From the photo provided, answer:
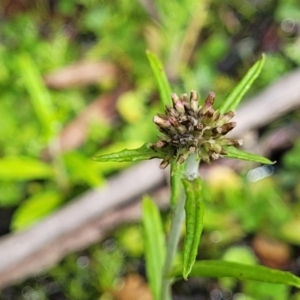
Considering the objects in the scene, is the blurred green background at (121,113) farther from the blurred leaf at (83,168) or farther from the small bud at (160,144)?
the small bud at (160,144)

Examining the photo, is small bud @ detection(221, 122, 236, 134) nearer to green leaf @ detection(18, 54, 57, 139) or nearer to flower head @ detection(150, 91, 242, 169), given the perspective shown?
flower head @ detection(150, 91, 242, 169)

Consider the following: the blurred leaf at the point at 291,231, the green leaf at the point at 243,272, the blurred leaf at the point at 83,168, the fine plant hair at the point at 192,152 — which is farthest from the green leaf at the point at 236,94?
the blurred leaf at the point at 291,231

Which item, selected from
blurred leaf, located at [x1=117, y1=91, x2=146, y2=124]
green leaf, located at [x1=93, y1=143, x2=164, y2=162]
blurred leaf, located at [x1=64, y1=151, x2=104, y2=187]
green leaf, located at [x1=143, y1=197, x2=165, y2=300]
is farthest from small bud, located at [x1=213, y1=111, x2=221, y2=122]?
blurred leaf, located at [x1=117, y1=91, x2=146, y2=124]

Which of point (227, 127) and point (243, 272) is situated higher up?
point (227, 127)

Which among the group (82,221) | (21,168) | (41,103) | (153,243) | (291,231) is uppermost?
(41,103)

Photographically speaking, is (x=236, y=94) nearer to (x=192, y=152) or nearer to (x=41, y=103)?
(x=192, y=152)

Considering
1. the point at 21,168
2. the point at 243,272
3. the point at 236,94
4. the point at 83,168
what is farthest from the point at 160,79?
the point at 21,168
